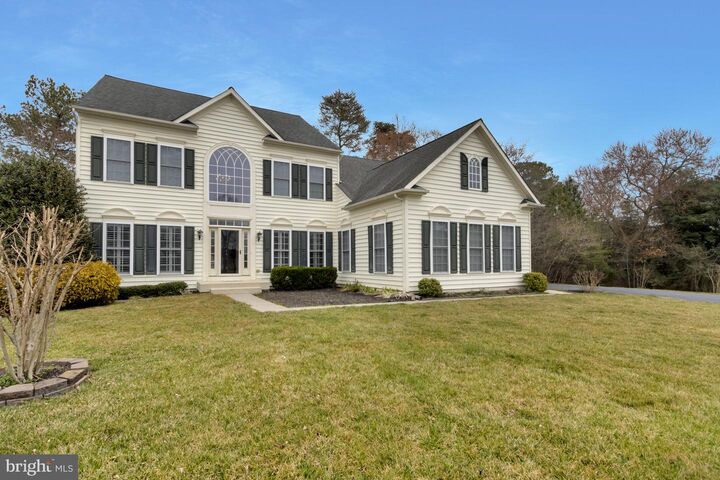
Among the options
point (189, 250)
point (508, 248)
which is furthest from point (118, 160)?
point (508, 248)

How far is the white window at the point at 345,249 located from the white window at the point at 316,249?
85 cm

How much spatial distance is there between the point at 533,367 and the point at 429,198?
8.66 m

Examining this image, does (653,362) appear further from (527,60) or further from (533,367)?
(527,60)

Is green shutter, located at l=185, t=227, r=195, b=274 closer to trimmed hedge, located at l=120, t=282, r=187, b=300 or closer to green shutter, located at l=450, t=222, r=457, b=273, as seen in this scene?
trimmed hedge, located at l=120, t=282, r=187, b=300

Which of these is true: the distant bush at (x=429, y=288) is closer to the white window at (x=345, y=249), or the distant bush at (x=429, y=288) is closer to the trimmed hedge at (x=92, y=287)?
the white window at (x=345, y=249)

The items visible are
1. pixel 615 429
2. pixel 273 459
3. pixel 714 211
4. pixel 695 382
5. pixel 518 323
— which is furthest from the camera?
pixel 714 211

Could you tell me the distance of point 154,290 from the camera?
1224 centimetres

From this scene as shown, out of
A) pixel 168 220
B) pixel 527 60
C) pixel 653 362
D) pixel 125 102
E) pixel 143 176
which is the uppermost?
pixel 527 60

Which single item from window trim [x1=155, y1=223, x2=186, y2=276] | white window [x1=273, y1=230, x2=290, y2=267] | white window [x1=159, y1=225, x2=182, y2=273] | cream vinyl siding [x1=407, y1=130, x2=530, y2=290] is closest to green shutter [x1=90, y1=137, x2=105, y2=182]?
window trim [x1=155, y1=223, x2=186, y2=276]

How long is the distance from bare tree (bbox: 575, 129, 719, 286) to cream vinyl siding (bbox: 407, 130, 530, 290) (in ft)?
40.6

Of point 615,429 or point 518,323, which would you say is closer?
point 615,429

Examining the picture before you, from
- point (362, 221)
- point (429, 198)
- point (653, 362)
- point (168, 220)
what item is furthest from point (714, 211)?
point (168, 220)

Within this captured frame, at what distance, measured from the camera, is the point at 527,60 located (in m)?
14.8

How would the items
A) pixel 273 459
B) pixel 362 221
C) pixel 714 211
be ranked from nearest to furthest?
pixel 273 459 → pixel 362 221 → pixel 714 211
